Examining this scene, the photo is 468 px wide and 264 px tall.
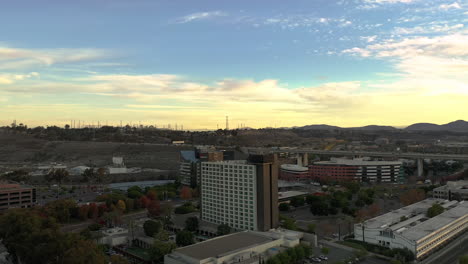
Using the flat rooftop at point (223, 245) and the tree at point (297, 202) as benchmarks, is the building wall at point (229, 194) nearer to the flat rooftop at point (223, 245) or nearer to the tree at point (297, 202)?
the flat rooftop at point (223, 245)

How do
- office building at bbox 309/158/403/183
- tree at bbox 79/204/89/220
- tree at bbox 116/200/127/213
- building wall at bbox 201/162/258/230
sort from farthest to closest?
office building at bbox 309/158/403/183 → tree at bbox 116/200/127/213 → tree at bbox 79/204/89/220 → building wall at bbox 201/162/258/230

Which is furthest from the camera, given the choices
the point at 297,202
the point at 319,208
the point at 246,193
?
the point at 297,202

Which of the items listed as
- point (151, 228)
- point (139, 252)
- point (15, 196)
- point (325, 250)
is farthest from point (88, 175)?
point (325, 250)

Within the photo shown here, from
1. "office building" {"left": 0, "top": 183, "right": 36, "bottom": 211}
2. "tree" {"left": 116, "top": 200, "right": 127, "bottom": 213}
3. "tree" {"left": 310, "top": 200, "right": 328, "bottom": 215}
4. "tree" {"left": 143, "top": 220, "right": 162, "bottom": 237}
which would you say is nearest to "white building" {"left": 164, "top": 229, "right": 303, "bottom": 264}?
"tree" {"left": 143, "top": 220, "right": 162, "bottom": 237}

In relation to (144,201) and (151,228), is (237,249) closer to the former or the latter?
(151,228)

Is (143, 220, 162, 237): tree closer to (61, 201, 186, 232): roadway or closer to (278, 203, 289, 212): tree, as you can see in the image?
(61, 201, 186, 232): roadway

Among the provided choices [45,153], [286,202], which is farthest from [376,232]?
[45,153]

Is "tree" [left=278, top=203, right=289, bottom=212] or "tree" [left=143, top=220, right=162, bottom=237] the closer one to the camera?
"tree" [left=143, top=220, right=162, bottom=237]
